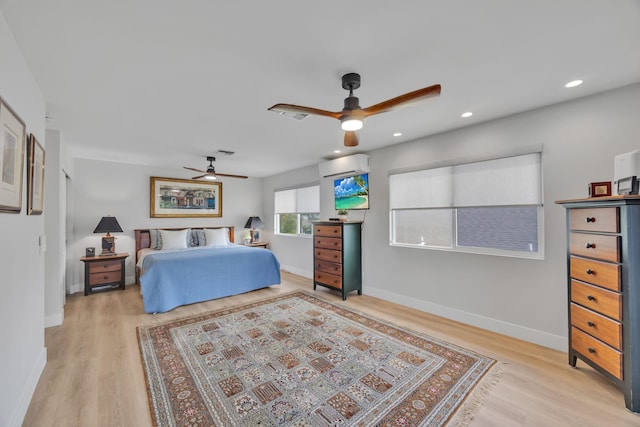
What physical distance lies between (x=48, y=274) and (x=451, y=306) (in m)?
4.83

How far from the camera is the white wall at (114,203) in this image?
Answer: 15.7ft

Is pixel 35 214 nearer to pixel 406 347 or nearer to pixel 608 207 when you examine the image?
pixel 406 347

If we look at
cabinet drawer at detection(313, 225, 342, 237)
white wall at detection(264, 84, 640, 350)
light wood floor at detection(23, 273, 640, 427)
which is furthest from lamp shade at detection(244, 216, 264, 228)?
white wall at detection(264, 84, 640, 350)

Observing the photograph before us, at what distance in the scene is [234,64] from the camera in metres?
1.91

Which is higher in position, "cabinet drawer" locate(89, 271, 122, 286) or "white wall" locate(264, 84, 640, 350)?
"white wall" locate(264, 84, 640, 350)

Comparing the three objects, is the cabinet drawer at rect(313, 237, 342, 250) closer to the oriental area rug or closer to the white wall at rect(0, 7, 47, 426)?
the oriental area rug

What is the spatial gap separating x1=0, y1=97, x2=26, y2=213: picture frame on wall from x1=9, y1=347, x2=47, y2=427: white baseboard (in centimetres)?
120

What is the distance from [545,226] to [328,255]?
9.24 feet

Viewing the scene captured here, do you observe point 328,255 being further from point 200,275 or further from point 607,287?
point 607,287

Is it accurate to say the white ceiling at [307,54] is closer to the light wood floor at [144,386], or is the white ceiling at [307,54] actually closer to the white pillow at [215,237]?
the light wood floor at [144,386]

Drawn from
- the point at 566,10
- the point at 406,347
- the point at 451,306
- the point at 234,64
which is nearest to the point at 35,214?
the point at 234,64

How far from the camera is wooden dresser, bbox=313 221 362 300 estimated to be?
167 inches

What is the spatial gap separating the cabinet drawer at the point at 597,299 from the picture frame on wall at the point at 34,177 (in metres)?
4.15

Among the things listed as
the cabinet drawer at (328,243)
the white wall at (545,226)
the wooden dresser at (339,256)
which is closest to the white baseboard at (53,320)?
the wooden dresser at (339,256)
